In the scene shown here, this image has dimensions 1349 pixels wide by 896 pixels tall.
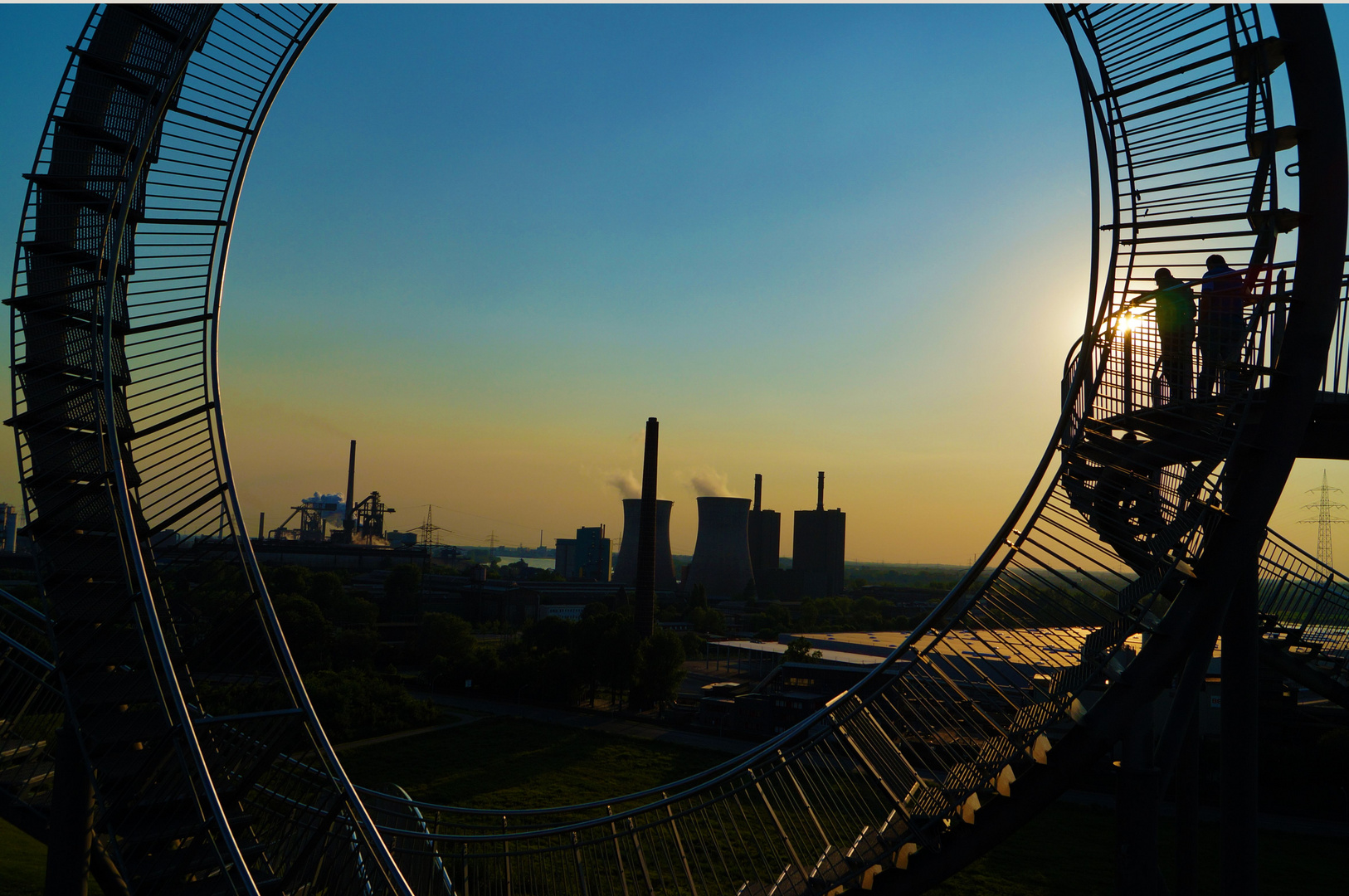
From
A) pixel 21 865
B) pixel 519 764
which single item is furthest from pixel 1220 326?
pixel 519 764

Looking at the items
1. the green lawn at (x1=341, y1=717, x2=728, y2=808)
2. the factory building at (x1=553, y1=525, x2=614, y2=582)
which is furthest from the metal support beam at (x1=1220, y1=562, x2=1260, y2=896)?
the factory building at (x1=553, y1=525, x2=614, y2=582)

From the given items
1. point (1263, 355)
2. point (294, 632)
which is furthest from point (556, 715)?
point (1263, 355)

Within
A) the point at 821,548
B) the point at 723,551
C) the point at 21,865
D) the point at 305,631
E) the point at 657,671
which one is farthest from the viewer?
the point at 821,548

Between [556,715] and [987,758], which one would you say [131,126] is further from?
[556,715]

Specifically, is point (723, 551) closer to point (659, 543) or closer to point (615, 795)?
point (659, 543)

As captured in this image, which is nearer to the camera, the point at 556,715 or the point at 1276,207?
the point at 1276,207

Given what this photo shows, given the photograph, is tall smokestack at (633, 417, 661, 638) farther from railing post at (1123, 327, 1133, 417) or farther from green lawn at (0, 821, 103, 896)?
railing post at (1123, 327, 1133, 417)

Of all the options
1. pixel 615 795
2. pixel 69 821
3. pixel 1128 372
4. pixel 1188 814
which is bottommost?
pixel 615 795
